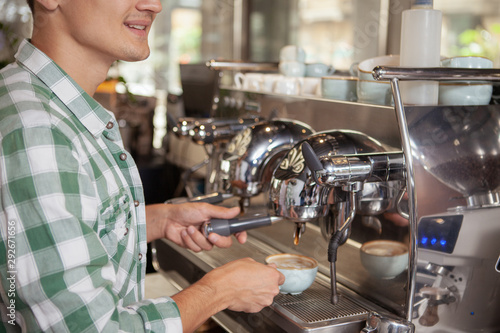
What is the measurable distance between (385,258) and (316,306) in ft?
0.52

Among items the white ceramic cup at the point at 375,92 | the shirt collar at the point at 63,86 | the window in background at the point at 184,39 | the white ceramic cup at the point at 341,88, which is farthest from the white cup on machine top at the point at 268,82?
the window in background at the point at 184,39

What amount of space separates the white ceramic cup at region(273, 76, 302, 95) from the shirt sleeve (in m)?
0.87

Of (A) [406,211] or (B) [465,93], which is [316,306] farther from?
(B) [465,93]

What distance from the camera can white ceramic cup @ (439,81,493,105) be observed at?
3.48 feet

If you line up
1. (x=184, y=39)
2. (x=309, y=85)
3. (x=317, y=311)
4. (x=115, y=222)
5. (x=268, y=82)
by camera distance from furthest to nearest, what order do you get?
(x=184, y=39), (x=268, y=82), (x=309, y=85), (x=317, y=311), (x=115, y=222)

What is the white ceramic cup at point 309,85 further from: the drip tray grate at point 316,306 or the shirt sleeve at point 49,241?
the shirt sleeve at point 49,241

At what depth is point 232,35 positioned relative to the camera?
460cm

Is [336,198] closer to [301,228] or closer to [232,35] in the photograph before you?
[301,228]

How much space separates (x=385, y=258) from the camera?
106cm

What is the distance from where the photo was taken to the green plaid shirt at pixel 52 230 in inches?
28.6

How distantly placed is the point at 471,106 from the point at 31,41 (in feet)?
2.61

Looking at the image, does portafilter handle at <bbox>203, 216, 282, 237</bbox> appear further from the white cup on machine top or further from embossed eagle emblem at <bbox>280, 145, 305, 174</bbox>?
the white cup on machine top

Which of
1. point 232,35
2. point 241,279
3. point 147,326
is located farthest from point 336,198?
point 232,35

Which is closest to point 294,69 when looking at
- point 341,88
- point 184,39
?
point 341,88
